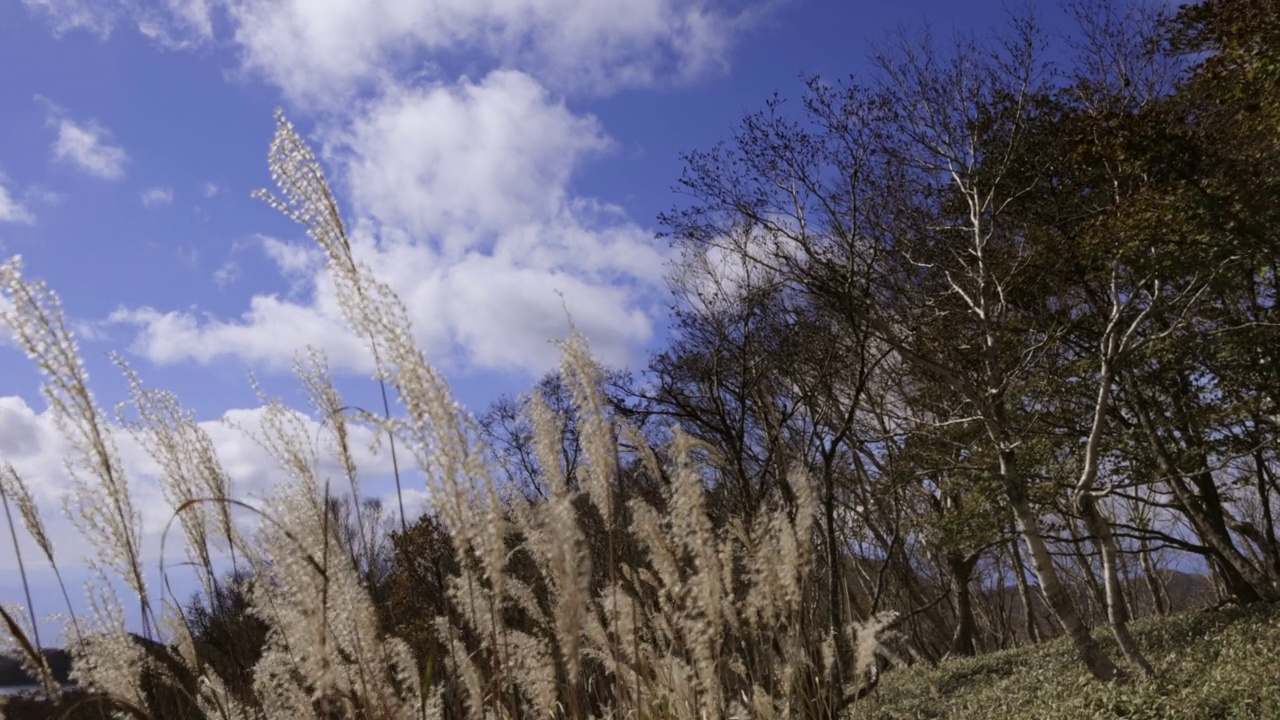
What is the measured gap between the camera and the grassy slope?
489 centimetres

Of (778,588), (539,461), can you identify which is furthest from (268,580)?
(778,588)

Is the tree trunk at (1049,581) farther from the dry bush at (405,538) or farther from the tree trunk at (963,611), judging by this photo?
the tree trunk at (963,611)

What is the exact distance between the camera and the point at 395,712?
1690 mm

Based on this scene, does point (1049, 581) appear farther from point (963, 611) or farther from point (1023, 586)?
point (1023, 586)

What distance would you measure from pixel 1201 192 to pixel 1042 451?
291 cm

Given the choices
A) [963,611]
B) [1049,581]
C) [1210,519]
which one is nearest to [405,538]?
[1049,581]

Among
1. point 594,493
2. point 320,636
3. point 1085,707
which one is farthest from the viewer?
point 1085,707

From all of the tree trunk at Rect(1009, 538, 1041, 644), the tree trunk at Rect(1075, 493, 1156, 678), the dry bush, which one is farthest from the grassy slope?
the tree trunk at Rect(1009, 538, 1041, 644)

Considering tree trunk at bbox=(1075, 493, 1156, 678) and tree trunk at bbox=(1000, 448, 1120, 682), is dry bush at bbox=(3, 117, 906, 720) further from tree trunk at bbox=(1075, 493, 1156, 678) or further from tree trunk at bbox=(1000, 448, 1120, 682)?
tree trunk at bbox=(1075, 493, 1156, 678)

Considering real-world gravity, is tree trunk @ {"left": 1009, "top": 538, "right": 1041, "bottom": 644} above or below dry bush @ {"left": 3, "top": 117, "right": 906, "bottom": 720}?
below

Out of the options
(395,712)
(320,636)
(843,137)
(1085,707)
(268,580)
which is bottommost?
(1085,707)

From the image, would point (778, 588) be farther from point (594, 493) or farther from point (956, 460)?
point (956, 460)

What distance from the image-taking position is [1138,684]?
17.9ft

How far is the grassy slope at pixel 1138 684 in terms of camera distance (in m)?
4.89
